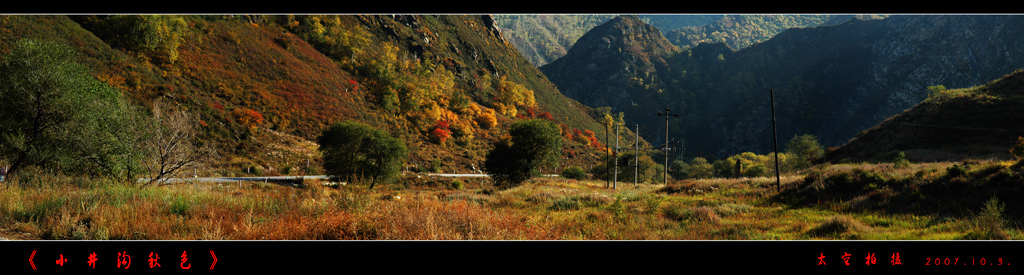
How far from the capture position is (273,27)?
96125 millimetres

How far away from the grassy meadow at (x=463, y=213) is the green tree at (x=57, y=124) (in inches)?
131

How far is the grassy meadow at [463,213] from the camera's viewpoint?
20.4 feet

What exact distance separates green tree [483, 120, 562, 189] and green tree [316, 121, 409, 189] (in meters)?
13.0

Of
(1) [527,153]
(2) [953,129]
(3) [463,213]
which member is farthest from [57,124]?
(2) [953,129]

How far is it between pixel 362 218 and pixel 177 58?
75.7 meters

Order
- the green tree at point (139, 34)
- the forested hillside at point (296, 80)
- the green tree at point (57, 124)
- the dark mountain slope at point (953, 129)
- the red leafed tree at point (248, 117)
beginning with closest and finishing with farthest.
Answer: the green tree at point (57, 124) → the dark mountain slope at point (953, 129) → the forested hillside at point (296, 80) → the red leafed tree at point (248, 117) → the green tree at point (139, 34)

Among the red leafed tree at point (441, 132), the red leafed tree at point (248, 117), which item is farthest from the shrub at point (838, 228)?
the red leafed tree at point (441, 132)

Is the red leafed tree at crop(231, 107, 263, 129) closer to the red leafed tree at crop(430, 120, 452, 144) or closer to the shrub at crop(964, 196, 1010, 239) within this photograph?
the red leafed tree at crop(430, 120, 452, 144)

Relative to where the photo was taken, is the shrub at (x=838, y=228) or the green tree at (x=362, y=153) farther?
the green tree at (x=362, y=153)

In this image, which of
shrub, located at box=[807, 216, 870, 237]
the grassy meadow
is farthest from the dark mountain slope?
shrub, located at box=[807, 216, 870, 237]

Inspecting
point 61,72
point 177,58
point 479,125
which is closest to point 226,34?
point 177,58

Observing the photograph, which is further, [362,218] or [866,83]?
[866,83]

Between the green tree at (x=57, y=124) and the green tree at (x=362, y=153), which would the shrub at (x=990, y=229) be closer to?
the green tree at (x=57, y=124)
